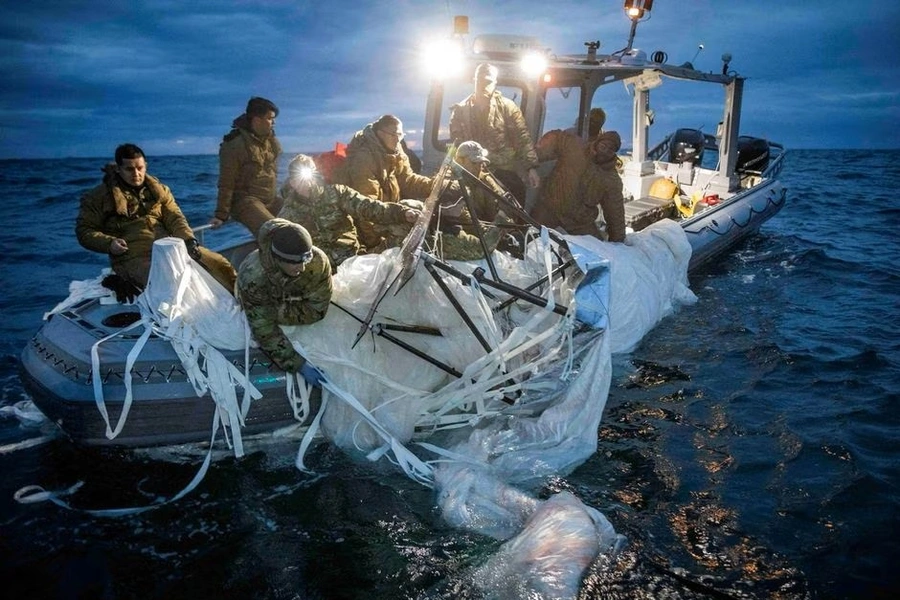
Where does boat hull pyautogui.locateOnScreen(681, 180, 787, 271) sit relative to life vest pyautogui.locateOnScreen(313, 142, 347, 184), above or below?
below

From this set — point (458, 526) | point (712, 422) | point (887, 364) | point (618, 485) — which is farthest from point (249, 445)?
point (887, 364)

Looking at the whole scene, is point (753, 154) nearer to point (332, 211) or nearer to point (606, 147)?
point (606, 147)

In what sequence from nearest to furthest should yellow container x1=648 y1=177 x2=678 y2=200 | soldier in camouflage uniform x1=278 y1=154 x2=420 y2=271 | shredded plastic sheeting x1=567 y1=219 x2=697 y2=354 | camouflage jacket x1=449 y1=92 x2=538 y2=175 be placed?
soldier in camouflage uniform x1=278 y1=154 x2=420 y2=271
shredded plastic sheeting x1=567 y1=219 x2=697 y2=354
camouflage jacket x1=449 y1=92 x2=538 y2=175
yellow container x1=648 y1=177 x2=678 y2=200

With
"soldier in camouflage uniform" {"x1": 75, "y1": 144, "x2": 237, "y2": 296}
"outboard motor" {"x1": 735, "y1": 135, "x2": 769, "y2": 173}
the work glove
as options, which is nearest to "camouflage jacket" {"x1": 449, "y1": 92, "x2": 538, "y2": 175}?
"soldier in camouflage uniform" {"x1": 75, "y1": 144, "x2": 237, "y2": 296}

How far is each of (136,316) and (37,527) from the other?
1.63 meters

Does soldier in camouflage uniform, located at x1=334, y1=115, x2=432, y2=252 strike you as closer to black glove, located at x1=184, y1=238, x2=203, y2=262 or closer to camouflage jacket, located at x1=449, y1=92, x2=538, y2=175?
camouflage jacket, located at x1=449, y1=92, x2=538, y2=175

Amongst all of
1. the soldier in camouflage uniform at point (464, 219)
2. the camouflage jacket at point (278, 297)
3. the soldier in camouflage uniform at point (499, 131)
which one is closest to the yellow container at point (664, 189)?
the soldier in camouflage uniform at point (499, 131)

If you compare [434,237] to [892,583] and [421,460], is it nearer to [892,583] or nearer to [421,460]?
[421,460]

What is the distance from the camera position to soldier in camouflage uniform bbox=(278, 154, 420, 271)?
461 centimetres

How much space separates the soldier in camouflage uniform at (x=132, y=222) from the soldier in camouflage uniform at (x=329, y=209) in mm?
847

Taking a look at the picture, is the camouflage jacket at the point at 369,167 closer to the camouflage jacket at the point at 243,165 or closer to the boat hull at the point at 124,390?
the camouflage jacket at the point at 243,165

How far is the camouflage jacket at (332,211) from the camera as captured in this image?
4.66 metres

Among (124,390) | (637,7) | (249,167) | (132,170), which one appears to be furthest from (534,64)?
(124,390)

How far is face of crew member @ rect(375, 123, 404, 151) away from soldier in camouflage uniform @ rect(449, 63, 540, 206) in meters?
1.25
